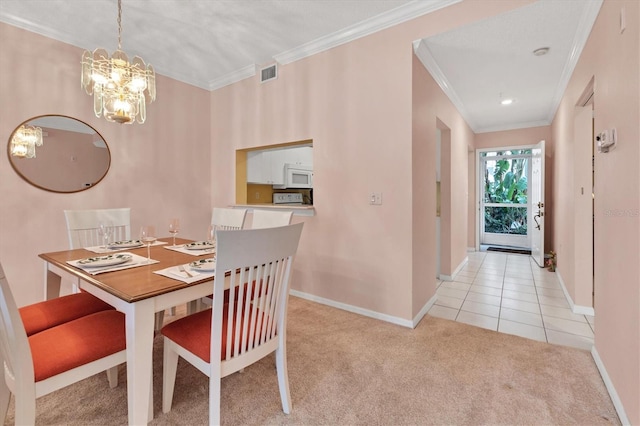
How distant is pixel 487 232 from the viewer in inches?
259

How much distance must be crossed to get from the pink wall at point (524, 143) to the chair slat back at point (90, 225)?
19.1 ft

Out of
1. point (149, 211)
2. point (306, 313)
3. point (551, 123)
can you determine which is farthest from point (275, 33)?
point (551, 123)

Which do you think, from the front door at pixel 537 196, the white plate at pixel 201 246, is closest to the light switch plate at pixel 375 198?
the white plate at pixel 201 246

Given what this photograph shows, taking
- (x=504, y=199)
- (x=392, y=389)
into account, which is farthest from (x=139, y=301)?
(x=504, y=199)

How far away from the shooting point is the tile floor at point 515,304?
2.43 metres

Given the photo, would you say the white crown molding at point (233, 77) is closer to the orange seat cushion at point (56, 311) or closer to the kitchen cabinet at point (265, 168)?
the kitchen cabinet at point (265, 168)

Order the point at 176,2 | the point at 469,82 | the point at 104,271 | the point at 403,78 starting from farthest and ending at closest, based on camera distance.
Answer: the point at 469,82 → the point at 403,78 → the point at 176,2 → the point at 104,271

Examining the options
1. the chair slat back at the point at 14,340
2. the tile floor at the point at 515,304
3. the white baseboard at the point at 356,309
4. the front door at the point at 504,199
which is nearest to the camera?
the chair slat back at the point at 14,340

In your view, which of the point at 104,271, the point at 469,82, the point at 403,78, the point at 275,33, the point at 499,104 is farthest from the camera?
the point at 499,104

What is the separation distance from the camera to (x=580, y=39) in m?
2.39

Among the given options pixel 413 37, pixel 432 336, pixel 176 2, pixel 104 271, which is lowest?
pixel 432 336

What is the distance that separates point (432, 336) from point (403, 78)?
213cm

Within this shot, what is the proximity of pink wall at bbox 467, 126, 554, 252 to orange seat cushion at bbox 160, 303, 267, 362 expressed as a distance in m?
5.64

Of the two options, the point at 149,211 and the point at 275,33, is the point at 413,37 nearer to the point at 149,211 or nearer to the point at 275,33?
the point at 275,33
